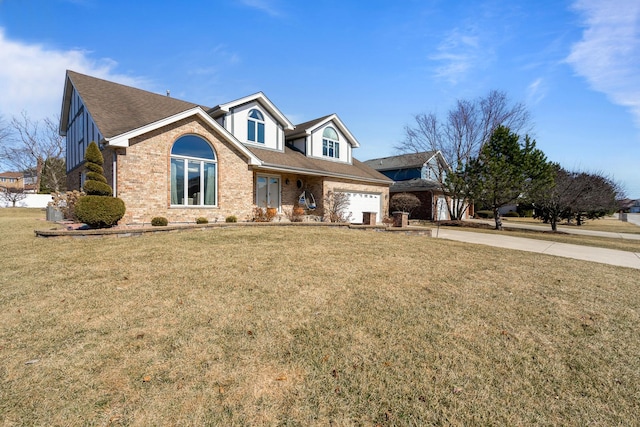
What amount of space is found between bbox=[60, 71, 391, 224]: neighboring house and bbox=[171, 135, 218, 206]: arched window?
4cm

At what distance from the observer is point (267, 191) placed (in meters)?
16.6

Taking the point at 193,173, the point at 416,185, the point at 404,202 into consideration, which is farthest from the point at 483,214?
the point at 193,173

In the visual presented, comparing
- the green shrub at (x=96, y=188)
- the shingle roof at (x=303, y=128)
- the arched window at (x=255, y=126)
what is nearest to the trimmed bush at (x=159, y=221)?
the green shrub at (x=96, y=188)

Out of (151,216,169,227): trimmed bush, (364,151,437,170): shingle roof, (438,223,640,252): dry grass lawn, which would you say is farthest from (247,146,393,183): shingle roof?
(364,151,437,170): shingle roof

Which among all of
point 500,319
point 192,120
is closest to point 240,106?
point 192,120

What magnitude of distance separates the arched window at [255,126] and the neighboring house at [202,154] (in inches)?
2.1

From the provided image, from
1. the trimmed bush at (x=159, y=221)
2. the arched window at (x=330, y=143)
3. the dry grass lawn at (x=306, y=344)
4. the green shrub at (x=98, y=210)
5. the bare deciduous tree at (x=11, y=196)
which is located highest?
the arched window at (x=330, y=143)

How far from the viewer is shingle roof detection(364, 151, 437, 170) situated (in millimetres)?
29191

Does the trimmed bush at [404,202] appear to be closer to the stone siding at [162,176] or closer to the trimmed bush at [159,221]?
the stone siding at [162,176]

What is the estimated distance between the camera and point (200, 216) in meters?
12.6

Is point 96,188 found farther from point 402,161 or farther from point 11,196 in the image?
point 11,196

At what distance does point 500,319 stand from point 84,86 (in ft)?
62.5

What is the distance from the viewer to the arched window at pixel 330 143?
20141mm

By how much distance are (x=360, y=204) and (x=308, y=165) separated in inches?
203
